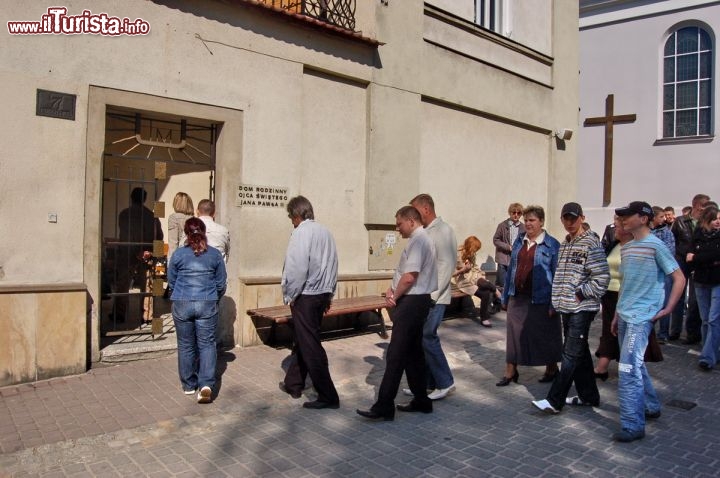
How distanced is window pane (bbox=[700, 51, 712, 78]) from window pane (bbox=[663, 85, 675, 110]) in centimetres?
98

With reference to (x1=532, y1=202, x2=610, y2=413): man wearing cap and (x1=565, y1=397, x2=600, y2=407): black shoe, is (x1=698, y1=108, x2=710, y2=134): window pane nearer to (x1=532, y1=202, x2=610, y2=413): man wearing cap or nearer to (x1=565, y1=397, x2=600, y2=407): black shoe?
(x1=532, y1=202, x2=610, y2=413): man wearing cap

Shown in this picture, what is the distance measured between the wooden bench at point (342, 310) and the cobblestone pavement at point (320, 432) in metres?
0.74

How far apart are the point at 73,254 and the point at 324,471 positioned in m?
3.84

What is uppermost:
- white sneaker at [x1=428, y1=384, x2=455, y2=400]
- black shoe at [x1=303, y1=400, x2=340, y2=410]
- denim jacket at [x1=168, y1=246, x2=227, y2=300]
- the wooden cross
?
the wooden cross

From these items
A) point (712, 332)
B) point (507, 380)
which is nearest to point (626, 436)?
point (507, 380)

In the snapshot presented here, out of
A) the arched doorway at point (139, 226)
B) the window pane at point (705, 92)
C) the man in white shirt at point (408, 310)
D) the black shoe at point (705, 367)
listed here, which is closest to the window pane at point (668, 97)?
the window pane at point (705, 92)

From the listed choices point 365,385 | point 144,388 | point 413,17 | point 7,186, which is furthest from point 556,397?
point 413,17

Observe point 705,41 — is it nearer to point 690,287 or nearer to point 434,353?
point 690,287

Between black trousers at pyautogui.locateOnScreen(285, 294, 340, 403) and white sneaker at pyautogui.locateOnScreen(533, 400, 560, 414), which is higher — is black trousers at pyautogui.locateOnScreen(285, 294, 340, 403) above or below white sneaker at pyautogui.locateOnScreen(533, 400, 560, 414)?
above

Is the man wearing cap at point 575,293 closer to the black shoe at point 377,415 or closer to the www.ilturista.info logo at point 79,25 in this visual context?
the black shoe at point 377,415

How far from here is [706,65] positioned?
65.7ft

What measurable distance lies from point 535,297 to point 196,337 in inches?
133

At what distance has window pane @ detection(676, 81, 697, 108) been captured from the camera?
2033 cm

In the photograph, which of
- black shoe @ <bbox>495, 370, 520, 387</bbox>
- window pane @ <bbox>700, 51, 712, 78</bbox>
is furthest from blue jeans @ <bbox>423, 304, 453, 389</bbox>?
window pane @ <bbox>700, 51, 712, 78</bbox>
